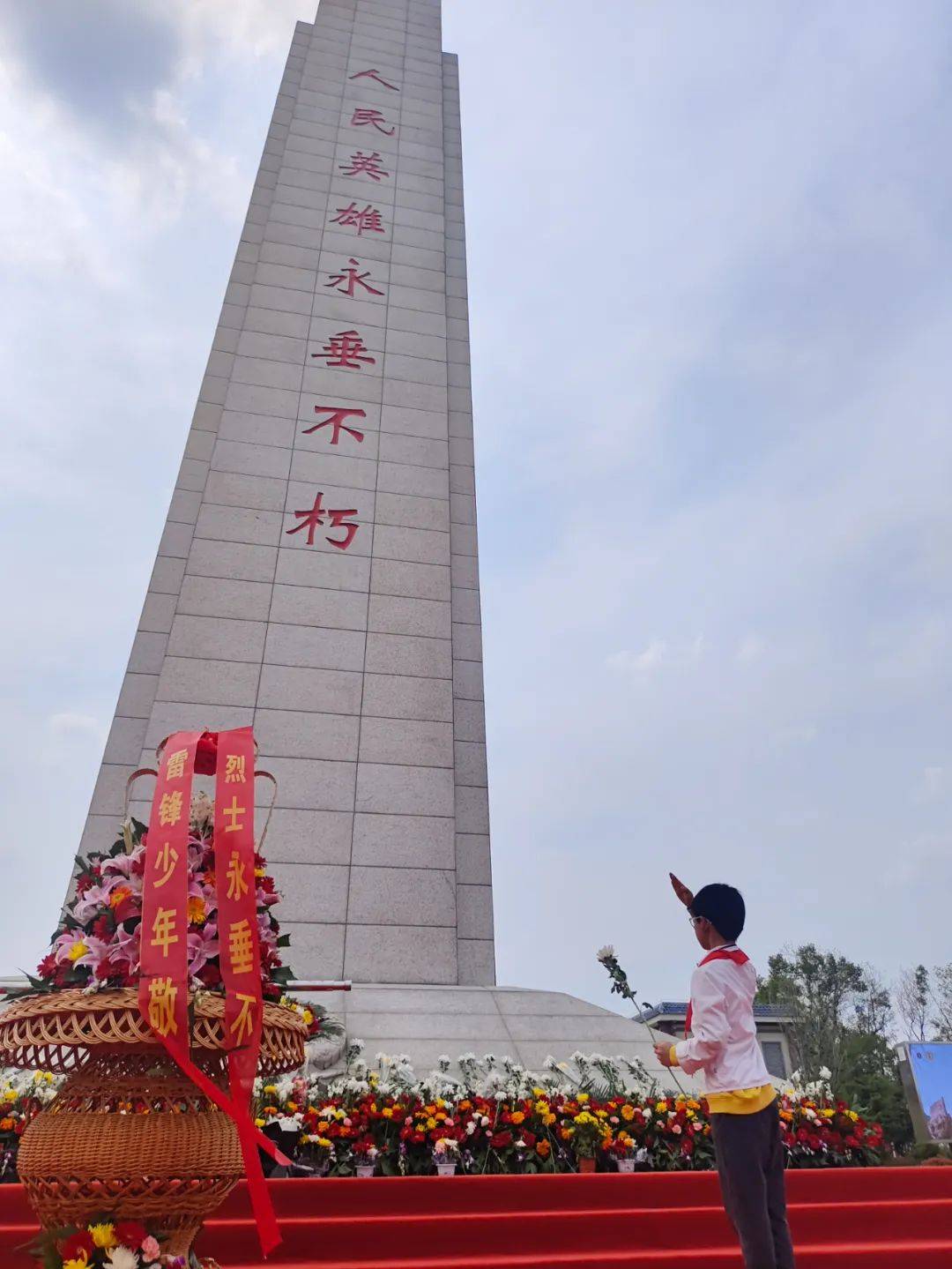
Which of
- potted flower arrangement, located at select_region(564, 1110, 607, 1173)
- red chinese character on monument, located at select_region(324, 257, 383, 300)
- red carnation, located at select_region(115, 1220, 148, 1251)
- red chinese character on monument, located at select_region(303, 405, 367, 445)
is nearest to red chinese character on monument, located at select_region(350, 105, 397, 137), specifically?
red chinese character on monument, located at select_region(324, 257, 383, 300)

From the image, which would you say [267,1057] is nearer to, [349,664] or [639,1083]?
[639,1083]

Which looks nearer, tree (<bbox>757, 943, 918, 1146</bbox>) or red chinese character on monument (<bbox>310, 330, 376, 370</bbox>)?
red chinese character on monument (<bbox>310, 330, 376, 370</bbox>)

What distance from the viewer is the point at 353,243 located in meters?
10.7

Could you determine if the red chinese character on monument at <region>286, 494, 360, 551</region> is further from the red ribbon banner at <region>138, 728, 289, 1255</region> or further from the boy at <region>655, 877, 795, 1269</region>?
the boy at <region>655, 877, 795, 1269</region>

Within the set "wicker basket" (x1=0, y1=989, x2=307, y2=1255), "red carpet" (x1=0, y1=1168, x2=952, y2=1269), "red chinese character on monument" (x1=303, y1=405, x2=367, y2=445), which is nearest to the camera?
"wicker basket" (x1=0, y1=989, x2=307, y2=1255)

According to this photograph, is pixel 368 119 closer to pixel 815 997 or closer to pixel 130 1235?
pixel 130 1235

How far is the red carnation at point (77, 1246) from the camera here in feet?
5.85

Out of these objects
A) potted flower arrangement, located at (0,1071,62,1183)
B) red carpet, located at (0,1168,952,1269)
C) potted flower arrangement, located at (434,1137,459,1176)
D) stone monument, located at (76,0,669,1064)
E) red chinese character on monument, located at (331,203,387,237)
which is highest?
red chinese character on monument, located at (331,203,387,237)

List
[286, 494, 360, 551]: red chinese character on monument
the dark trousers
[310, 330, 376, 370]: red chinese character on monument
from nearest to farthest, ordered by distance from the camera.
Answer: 1. the dark trousers
2. [286, 494, 360, 551]: red chinese character on monument
3. [310, 330, 376, 370]: red chinese character on monument

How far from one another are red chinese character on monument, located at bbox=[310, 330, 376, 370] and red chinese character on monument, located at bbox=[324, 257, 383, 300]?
2.28ft

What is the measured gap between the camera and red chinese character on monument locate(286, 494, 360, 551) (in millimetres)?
8242

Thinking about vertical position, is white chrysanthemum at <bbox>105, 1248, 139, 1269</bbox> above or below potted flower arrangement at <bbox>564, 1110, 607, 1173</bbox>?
below

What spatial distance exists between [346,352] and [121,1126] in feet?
28.5

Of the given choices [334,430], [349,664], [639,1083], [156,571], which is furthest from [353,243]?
[639,1083]
